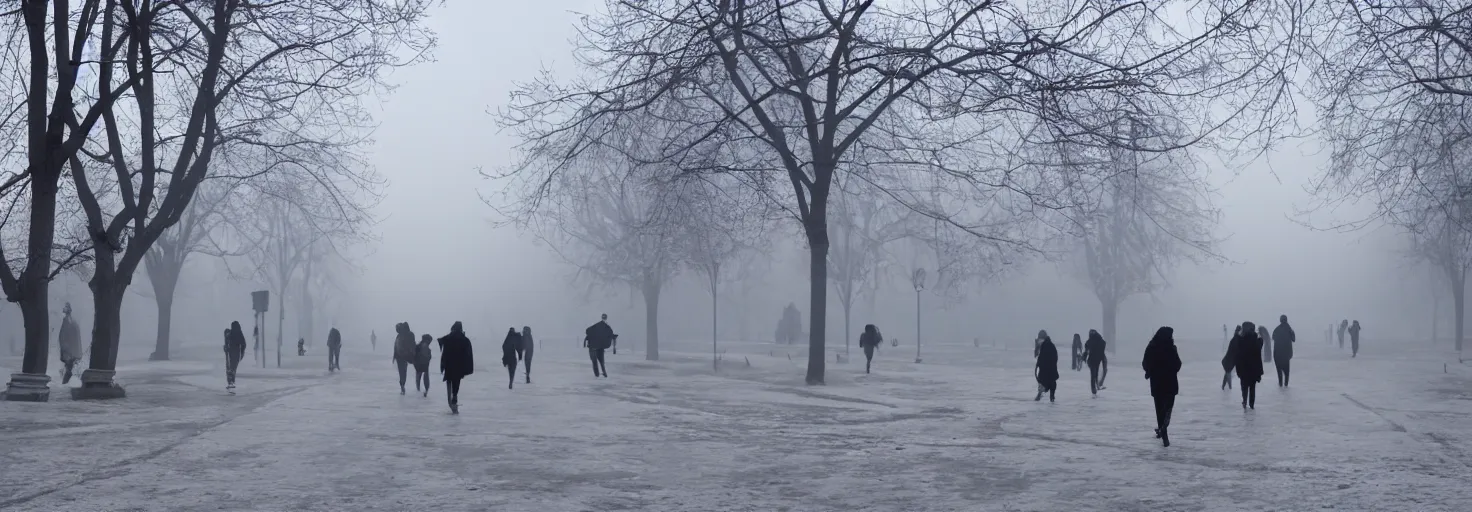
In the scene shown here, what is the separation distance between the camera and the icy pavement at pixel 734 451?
33.7ft

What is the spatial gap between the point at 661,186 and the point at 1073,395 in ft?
29.6

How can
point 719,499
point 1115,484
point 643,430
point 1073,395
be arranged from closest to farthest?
point 719,499
point 1115,484
point 643,430
point 1073,395

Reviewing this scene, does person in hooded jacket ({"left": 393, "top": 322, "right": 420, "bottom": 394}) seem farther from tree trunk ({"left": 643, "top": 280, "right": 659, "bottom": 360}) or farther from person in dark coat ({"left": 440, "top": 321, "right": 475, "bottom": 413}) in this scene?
tree trunk ({"left": 643, "top": 280, "right": 659, "bottom": 360})

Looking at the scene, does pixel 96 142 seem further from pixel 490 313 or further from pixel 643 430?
pixel 490 313

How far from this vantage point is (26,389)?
771 inches

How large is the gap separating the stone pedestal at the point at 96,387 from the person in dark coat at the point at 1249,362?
59.8 ft

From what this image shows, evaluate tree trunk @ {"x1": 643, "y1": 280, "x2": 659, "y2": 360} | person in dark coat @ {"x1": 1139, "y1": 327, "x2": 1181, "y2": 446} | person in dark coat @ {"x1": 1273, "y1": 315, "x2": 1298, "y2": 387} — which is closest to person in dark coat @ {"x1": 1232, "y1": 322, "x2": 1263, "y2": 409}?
person in dark coat @ {"x1": 1139, "y1": 327, "x2": 1181, "y2": 446}

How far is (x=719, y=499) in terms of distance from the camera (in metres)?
10.3

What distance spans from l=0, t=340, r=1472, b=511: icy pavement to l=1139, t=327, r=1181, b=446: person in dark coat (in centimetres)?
36

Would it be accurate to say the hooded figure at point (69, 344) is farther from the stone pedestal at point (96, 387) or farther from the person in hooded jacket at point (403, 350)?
the person in hooded jacket at point (403, 350)

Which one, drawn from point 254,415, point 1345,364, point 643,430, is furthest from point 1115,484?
point 1345,364

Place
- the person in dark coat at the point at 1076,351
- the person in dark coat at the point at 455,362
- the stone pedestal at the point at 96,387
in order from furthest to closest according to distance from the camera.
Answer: the person in dark coat at the point at 1076,351, the stone pedestal at the point at 96,387, the person in dark coat at the point at 455,362

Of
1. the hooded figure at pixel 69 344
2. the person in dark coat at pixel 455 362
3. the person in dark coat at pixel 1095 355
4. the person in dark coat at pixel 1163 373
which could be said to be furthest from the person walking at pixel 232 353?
the person in dark coat at pixel 1163 373

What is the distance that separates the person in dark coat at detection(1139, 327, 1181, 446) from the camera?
47.8 feet
